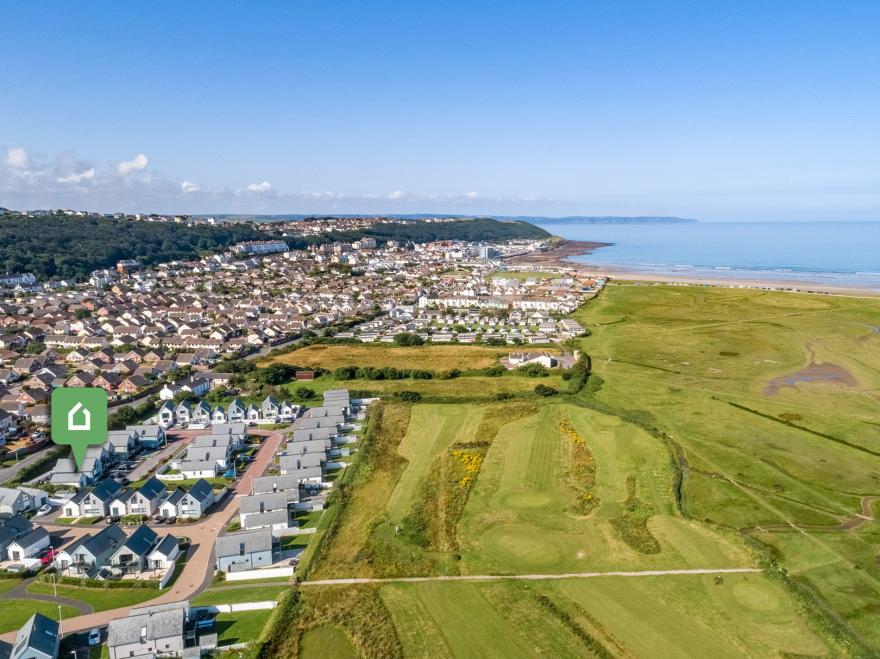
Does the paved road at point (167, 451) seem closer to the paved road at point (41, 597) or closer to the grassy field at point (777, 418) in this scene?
the paved road at point (41, 597)

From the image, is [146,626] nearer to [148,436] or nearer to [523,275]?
[148,436]

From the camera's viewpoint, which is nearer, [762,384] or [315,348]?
[762,384]

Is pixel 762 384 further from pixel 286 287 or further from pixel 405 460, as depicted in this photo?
pixel 286 287

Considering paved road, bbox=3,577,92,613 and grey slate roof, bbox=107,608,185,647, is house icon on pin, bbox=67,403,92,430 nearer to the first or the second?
grey slate roof, bbox=107,608,185,647

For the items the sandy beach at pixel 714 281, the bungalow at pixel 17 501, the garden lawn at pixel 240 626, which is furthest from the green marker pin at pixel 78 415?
the sandy beach at pixel 714 281

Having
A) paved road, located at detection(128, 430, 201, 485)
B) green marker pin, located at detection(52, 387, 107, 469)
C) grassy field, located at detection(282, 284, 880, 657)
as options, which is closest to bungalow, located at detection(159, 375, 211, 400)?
paved road, located at detection(128, 430, 201, 485)

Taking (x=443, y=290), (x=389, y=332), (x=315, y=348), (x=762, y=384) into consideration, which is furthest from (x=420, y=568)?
(x=443, y=290)
